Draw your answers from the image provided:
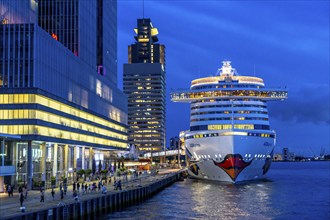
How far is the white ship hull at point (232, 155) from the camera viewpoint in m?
106

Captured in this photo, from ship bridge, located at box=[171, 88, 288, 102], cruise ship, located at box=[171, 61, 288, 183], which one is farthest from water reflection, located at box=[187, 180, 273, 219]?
ship bridge, located at box=[171, 88, 288, 102]

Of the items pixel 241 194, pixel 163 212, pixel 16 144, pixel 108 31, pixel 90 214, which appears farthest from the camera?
pixel 108 31

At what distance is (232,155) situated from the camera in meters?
105

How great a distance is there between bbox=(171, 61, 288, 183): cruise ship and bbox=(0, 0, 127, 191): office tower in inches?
937

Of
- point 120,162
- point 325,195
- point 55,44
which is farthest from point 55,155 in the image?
point 120,162

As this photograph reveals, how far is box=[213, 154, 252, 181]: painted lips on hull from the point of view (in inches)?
4134

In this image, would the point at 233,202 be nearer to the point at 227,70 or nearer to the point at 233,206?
the point at 233,206

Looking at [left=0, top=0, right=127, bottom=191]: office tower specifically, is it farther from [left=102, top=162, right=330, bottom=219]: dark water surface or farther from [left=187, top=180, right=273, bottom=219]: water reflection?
[left=187, top=180, right=273, bottom=219]: water reflection

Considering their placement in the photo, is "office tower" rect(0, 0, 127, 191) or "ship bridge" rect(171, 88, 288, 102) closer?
"office tower" rect(0, 0, 127, 191)

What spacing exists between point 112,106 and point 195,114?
134 ft

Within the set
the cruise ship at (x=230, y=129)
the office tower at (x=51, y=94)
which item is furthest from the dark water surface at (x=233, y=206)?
the office tower at (x=51, y=94)

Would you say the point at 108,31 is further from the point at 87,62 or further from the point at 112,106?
the point at 87,62

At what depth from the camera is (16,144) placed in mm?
79062

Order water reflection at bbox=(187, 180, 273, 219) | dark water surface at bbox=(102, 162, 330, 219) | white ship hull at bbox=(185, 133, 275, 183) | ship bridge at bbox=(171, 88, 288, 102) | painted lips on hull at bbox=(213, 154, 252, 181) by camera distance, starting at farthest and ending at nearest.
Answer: ship bridge at bbox=(171, 88, 288, 102), white ship hull at bbox=(185, 133, 275, 183), painted lips on hull at bbox=(213, 154, 252, 181), water reflection at bbox=(187, 180, 273, 219), dark water surface at bbox=(102, 162, 330, 219)
